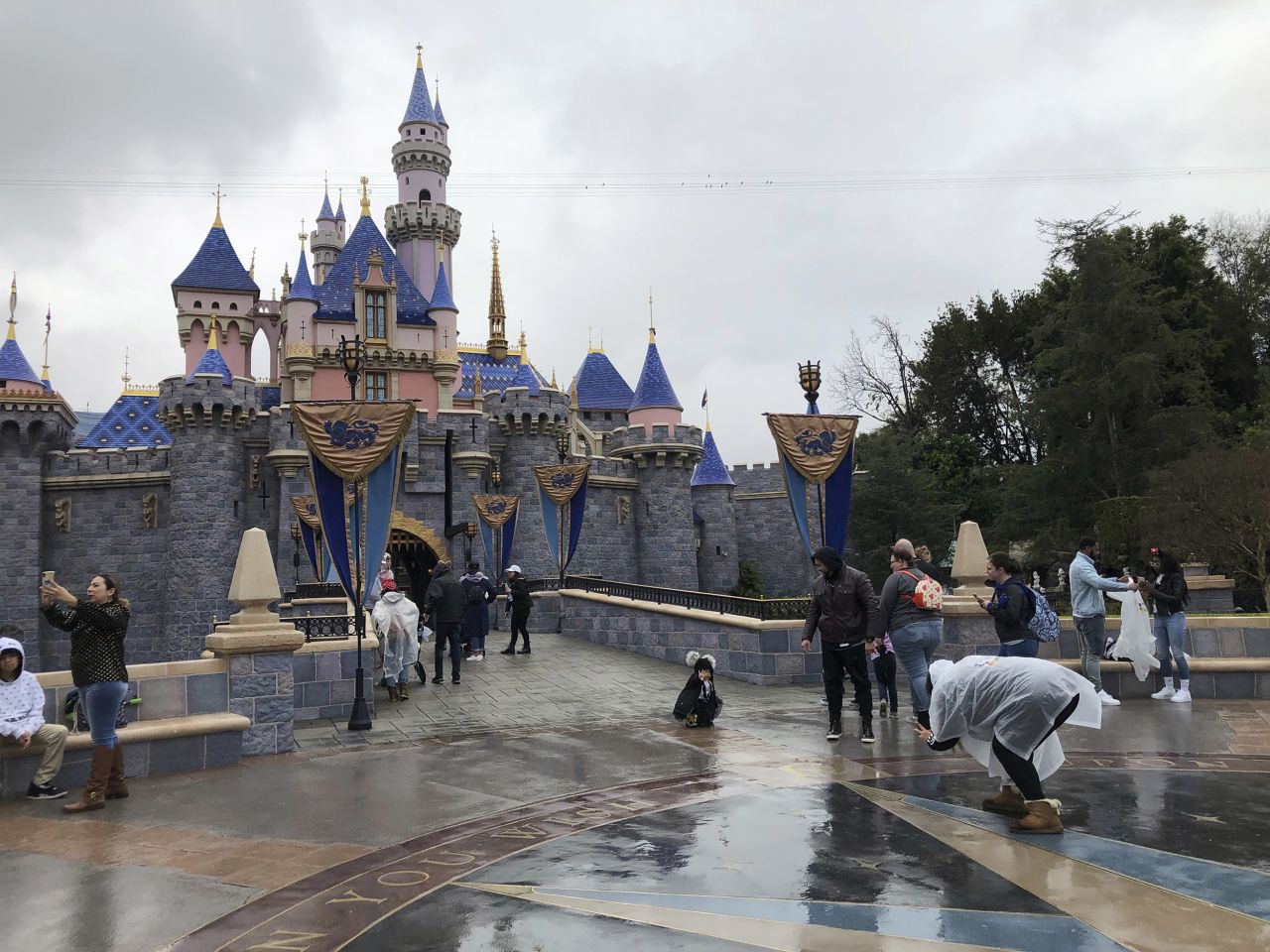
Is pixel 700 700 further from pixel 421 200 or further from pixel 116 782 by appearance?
pixel 421 200

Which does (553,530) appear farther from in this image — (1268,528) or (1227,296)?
(1227,296)

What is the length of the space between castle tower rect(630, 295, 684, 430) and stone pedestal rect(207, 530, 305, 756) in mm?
25603

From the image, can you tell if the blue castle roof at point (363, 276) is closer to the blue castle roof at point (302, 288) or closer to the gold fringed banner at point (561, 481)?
the blue castle roof at point (302, 288)

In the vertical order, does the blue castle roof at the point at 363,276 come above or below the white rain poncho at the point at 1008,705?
above

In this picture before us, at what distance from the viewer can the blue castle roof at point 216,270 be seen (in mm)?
35938

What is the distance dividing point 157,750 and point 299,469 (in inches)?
854

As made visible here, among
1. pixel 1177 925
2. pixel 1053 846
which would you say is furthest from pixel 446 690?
pixel 1177 925

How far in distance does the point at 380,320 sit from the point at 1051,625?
28.4 metres

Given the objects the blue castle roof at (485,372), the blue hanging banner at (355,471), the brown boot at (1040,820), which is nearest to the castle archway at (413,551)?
the blue castle roof at (485,372)

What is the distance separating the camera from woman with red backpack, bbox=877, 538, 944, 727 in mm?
7762

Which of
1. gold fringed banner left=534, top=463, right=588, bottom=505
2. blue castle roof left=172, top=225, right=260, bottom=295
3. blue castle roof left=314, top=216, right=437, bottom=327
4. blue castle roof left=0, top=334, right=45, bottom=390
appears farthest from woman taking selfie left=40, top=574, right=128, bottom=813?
blue castle roof left=172, top=225, right=260, bottom=295

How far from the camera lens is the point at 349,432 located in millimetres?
10289

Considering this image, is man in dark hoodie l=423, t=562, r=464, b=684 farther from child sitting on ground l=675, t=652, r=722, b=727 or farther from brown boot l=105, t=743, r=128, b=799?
brown boot l=105, t=743, r=128, b=799

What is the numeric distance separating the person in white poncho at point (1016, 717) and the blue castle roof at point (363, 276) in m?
29.5
